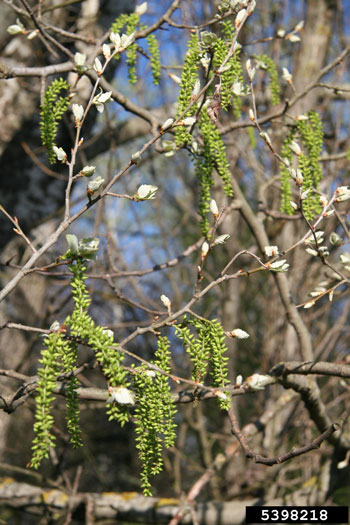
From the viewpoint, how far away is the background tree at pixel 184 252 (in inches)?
40.1

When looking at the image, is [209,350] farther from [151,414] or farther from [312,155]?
[312,155]

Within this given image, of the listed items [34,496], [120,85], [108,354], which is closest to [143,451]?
[108,354]

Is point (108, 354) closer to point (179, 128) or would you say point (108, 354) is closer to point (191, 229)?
point (179, 128)

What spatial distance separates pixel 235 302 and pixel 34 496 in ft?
5.63

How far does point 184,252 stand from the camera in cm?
179

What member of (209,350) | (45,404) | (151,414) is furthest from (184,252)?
(45,404)

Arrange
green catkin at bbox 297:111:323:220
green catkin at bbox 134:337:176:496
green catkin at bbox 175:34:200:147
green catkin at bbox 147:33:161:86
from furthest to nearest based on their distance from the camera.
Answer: green catkin at bbox 147:33:161:86 → green catkin at bbox 297:111:323:220 → green catkin at bbox 175:34:200:147 → green catkin at bbox 134:337:176:496

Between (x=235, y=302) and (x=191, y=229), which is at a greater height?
(x=191, y=229)

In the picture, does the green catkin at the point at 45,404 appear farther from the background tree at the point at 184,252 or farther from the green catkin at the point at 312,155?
the green catkin at the point at 312,155

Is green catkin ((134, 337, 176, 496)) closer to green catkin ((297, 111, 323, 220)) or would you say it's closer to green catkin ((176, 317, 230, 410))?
green catkin ((176, 317, 230, 410))

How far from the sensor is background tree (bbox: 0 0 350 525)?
1019 mm

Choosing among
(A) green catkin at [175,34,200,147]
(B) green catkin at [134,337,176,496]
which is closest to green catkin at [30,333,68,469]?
(B) green catkin at [134,337,176,496]

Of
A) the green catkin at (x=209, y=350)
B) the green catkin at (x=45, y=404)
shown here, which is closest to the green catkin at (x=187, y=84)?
the green catkin at (x=209, y=350)

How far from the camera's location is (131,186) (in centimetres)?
546
